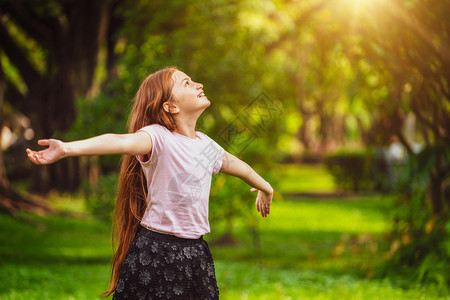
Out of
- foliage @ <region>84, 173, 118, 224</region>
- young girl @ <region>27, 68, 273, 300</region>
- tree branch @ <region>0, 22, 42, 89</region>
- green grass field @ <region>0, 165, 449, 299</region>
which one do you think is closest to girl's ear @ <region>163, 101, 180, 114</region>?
young girl @ <region>27, 68, 273, 300</region>

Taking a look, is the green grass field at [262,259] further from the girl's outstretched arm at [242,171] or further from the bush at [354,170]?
the bush at [354,170]

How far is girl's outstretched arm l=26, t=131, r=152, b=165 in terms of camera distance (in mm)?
2238

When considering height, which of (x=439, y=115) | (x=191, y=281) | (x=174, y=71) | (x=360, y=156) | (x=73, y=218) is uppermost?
(x=174, y=71)

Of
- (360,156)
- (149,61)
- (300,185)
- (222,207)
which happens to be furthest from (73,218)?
(300,185)

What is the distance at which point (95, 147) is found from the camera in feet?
7.83

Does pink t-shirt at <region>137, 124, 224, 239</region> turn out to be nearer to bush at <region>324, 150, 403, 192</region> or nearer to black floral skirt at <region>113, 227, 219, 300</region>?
black floral skirt at <region>113, 227, 219, 300</region>

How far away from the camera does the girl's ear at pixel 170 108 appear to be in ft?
9.64

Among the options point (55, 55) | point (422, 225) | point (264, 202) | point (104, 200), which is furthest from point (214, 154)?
point (55, 55)

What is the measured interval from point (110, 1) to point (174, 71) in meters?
11.3

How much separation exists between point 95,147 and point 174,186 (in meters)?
0.58

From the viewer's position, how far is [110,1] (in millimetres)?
13625

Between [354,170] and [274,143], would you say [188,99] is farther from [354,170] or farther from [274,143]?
[354,170]

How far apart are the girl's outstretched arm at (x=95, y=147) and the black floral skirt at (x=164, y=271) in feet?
1.54

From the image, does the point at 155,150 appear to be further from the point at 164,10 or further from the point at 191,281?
the point at 164,10
